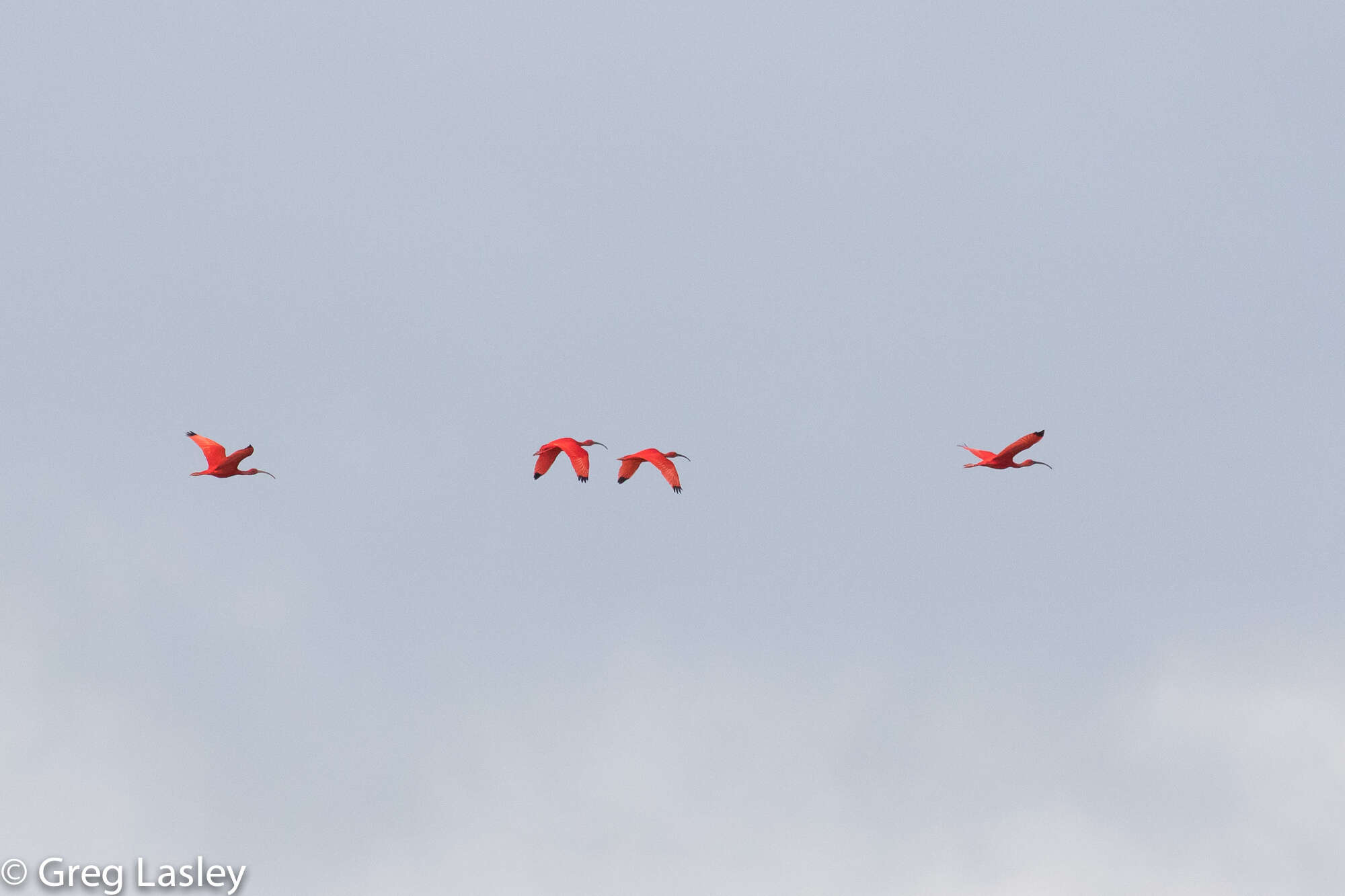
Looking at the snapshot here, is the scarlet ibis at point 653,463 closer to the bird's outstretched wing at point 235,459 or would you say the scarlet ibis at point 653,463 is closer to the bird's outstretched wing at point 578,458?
the bird's outstretched wing at point 578,458

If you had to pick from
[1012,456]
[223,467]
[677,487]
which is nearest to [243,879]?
[223,467]

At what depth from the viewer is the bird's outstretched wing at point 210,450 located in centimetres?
9731

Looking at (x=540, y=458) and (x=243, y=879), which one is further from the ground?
(x=540, y=458)

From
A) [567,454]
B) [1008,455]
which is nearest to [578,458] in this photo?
[567,454]

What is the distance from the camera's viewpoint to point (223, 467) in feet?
310

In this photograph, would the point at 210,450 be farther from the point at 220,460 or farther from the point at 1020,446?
the point at 1020,446

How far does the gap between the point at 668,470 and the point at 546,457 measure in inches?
252

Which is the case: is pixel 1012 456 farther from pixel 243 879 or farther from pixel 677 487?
pixel 243 879

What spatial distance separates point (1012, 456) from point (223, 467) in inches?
1439

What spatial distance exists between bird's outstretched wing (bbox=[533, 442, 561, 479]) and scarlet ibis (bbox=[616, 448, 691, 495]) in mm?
3340

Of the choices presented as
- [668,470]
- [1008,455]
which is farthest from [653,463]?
[1008,455]

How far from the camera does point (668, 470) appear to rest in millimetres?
98688

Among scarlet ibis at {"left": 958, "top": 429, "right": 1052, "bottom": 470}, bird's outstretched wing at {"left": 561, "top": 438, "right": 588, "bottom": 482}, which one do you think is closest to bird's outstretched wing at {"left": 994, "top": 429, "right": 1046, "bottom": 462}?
scarlet ibis at {"left": 958, "top": 429, "right": 1052, "bottom": 470}

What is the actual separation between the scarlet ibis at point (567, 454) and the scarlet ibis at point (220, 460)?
1348 centimetres
